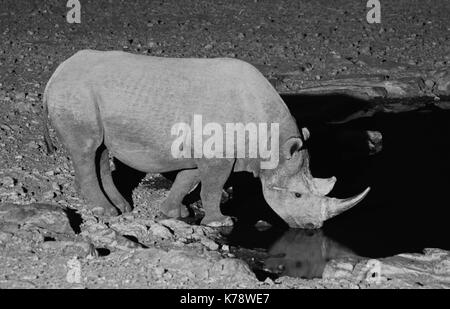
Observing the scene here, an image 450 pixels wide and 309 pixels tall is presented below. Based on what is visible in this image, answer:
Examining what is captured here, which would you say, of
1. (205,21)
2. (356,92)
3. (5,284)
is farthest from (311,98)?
(5,284)

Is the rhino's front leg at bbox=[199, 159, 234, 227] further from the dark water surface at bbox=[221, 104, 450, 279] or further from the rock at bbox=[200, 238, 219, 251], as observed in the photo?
the rock at bbox=[200, 238, 219, 251]

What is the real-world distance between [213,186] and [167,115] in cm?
97

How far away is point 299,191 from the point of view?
9.48 m

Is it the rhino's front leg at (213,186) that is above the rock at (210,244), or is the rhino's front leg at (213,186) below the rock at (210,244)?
above

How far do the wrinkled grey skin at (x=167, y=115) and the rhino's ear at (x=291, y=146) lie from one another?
1 cm

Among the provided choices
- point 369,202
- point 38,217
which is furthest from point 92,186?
point 369,202

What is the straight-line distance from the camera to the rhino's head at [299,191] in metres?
9.37

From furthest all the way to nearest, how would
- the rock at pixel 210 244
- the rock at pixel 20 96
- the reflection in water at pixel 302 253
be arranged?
the rock at pixel 20 96 → the rock at pixel 210 244 → the reflection in water at pixel 302 253

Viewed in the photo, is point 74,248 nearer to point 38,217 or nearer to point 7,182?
point 38,217

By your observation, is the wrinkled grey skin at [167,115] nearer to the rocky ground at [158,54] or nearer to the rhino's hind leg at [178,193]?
the rhino's hind leg at [178,193]

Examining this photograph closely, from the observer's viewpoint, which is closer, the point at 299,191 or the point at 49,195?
the point at 299,191

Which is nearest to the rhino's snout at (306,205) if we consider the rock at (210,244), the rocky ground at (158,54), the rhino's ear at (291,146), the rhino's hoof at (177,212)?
the rhino's ear at (291,146)

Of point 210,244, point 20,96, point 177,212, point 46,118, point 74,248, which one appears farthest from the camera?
point 20,96

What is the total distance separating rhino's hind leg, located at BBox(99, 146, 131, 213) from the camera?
9945mm
